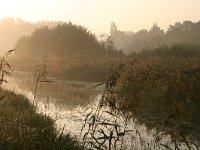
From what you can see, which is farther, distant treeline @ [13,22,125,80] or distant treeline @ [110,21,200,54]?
distant treeline @ [110,21,200,54]

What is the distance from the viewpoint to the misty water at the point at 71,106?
39.0 feet

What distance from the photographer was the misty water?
39.0ft

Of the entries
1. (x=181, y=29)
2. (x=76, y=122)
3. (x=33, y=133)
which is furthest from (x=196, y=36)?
(x=33, y=133)

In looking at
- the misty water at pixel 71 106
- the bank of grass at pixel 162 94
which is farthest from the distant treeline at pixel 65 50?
the bank of grass at pixel 162 94

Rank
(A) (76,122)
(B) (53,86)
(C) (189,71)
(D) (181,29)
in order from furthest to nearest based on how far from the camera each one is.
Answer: (D) (181,29)
(B) (53,86)
(C) (189,71)
(A) (76,122)

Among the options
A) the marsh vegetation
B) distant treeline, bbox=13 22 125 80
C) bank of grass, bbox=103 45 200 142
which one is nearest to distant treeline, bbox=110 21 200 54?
distant treeline, bbox=13 22 125 80

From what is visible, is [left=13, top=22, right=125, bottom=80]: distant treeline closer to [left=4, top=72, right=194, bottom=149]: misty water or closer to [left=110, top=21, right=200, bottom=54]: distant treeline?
[left=4, top=72, right=194, bottom=149]: misty water

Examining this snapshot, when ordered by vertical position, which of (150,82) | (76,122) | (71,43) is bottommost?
(76,122)

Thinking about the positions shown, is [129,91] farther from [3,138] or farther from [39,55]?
[39,55]

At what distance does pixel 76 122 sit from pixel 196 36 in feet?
226

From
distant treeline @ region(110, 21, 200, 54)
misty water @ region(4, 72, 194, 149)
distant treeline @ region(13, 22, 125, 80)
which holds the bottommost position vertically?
misty water @ region(4, 72, 194, 149)

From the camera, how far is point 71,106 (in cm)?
1822

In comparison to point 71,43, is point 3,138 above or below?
below

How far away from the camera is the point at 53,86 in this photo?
26.5m
